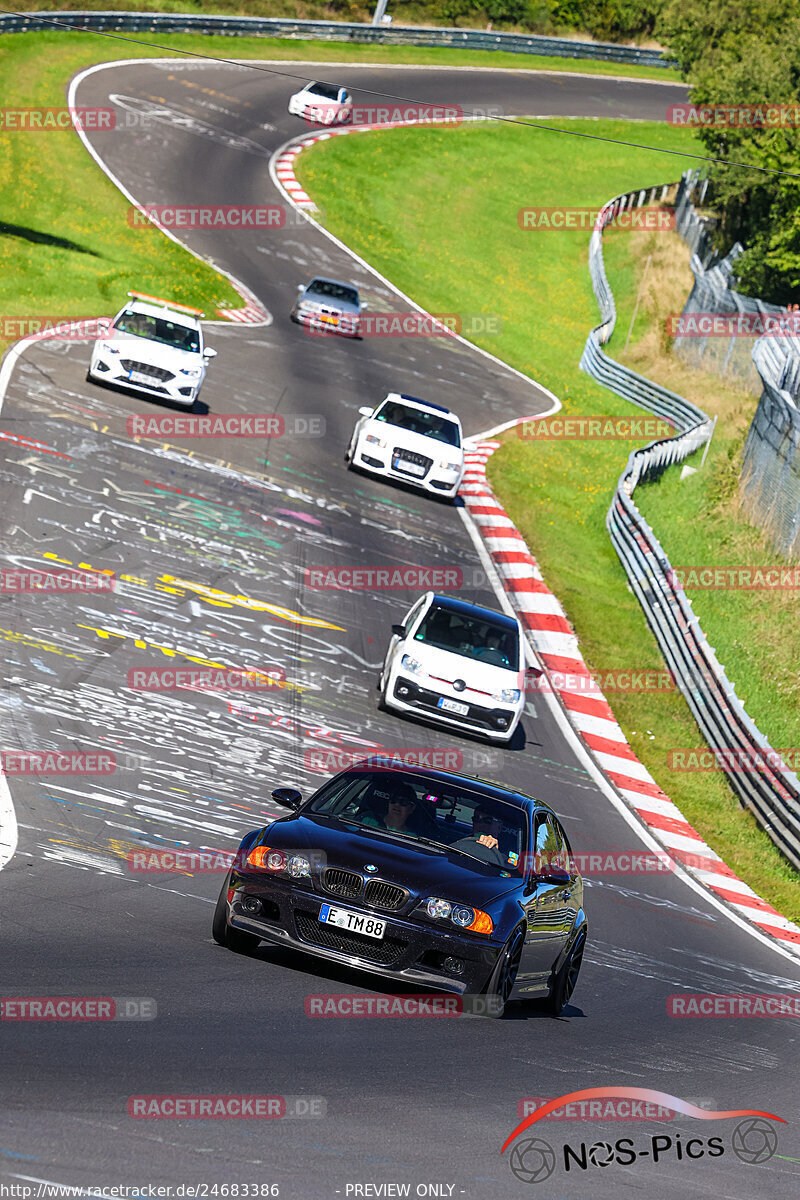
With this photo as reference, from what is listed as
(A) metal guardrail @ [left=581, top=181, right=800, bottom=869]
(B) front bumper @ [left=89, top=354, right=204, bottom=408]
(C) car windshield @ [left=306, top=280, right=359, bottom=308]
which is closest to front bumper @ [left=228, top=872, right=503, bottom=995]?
(A) metal guardrail @ [left=581, top=181, right=800, bottom=869]

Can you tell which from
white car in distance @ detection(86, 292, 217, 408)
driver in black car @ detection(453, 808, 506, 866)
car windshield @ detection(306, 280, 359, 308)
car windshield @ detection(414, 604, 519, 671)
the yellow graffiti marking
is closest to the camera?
driver in black car @ detection(453, 808, 506, 866)

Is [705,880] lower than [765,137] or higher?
lower

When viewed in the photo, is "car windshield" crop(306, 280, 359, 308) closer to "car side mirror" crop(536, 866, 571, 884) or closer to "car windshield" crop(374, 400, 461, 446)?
"car windshield" crop(374, 400, 461, 446)

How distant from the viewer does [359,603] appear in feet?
71.1

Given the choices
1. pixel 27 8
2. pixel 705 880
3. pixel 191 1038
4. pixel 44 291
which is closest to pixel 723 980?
pixel 705 880

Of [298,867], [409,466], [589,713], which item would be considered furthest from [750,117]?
[298,867]

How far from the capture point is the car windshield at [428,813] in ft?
31.9

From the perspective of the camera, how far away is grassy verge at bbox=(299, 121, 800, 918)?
21000 millimetres

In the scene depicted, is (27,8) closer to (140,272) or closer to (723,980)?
(140,272)

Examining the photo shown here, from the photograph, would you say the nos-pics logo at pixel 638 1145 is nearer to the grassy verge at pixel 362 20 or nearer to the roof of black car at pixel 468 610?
the roof of black car at pixel 468 610

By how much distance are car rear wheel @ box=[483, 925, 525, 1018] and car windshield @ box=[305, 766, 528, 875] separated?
1.63 feet

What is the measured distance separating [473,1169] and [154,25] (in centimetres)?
5599

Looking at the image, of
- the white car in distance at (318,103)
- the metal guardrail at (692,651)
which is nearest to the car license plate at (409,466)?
the metal guardrail at (692,651)

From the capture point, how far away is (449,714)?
713 inches
